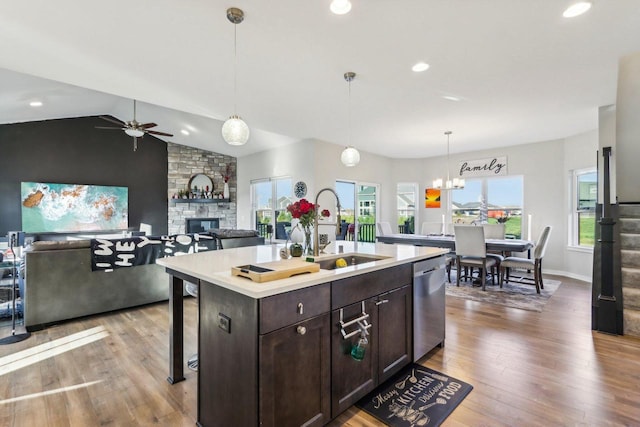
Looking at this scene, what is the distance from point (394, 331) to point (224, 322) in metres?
1.22

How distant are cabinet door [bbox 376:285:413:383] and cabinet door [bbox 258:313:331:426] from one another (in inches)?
20.1

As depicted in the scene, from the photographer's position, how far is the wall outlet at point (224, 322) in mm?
1463

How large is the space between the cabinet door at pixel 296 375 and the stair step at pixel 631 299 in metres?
3.35

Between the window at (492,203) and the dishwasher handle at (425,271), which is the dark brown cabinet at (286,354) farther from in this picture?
the window at (492,203)

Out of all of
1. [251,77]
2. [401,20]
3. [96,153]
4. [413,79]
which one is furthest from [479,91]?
[96,153]

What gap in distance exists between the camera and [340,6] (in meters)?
2.11

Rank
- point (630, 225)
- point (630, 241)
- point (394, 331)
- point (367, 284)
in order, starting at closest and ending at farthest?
point (367, 284) < point (394, 331) < point (630, 241) < point (630, 225)

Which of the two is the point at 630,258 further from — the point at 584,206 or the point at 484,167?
the point at 484,167

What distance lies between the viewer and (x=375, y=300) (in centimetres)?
193

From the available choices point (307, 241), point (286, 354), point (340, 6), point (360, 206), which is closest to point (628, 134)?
point (360, 206)

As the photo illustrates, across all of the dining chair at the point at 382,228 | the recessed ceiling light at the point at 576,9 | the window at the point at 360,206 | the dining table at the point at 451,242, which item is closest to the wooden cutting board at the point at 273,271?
the recessed ceiling light at the point at 576,9

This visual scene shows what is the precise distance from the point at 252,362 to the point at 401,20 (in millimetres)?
2513

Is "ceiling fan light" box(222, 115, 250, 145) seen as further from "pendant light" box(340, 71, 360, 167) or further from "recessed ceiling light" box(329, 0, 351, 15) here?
"pendant light" box(340, 71, 360, 167)

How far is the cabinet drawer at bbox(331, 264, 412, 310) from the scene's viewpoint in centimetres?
168
